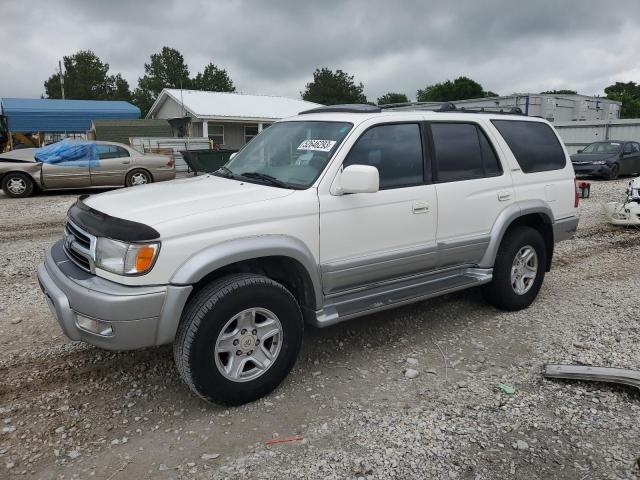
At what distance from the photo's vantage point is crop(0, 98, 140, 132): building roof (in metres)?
26.9

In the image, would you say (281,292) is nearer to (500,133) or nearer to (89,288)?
(89,288)

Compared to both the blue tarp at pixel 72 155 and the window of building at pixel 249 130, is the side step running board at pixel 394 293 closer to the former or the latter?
the blue tarp at pixel 72 155

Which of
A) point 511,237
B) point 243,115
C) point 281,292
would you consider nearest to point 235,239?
point 281,292

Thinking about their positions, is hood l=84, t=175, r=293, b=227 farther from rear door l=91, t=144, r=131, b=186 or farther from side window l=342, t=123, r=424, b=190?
rear door l=91, t=144, r=131, b=186

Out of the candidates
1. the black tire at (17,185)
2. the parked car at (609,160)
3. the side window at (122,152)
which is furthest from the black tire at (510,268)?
the parked car at (609,160)

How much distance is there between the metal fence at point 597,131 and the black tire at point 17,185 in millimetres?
22858

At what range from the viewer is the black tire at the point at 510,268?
462 centimetres

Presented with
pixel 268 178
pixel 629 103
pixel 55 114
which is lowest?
pixel 268 178

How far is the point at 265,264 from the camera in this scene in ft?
11.5

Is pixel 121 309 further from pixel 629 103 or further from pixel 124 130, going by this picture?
pixel 629 103

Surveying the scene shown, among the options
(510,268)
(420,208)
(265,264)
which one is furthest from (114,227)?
(510,268)

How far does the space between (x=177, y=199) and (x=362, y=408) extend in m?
1.83

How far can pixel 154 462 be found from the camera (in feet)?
8.91

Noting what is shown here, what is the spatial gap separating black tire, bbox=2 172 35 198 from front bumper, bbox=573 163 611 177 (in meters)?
17.0
